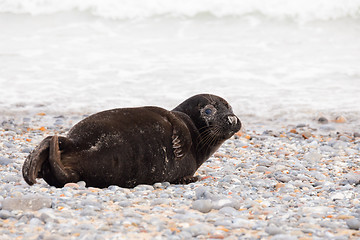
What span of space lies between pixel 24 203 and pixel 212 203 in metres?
1.26

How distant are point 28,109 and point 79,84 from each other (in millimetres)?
2102

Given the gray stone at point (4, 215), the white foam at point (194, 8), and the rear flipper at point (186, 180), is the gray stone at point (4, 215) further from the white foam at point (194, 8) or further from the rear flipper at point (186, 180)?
the white foam at point (194, 8)

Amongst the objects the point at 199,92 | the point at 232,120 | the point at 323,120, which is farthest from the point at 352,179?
the point at 199,92

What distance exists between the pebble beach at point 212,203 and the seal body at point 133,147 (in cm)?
12

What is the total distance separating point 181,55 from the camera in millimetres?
14211

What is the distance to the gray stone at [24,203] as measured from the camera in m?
3.48

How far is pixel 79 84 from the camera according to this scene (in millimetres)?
11609

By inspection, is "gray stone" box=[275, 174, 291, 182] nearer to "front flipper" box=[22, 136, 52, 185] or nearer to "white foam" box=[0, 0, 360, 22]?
"front flipper" box=[22, 136, 52, 185]

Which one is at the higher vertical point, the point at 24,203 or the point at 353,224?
the point at 24,203

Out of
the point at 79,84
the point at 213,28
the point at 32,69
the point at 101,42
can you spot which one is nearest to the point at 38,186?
the point at 79,84

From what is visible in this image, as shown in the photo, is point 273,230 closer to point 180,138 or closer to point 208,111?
point 180,138

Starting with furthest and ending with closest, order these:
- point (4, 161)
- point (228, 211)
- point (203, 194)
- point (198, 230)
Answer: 1. point (4, 161)
2. point (203, 194)
3. point (228, 211)
4. point (198, 230)

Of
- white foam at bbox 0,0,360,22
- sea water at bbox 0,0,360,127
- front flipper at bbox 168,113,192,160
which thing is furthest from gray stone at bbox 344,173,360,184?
white foam at bbox 0,0,360,22

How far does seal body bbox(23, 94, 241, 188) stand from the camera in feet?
13.5
